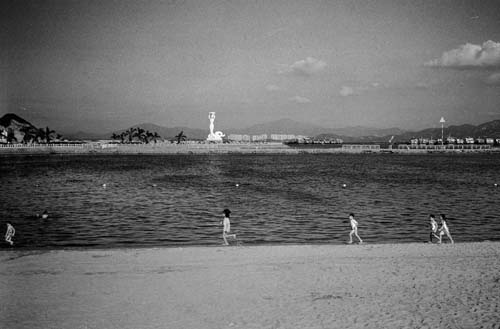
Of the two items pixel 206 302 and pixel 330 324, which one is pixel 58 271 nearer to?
pixel 206 302

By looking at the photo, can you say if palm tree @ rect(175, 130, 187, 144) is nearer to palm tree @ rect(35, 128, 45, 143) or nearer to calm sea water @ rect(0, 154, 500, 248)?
palm tree @ rect(35, 128, 45, 143)

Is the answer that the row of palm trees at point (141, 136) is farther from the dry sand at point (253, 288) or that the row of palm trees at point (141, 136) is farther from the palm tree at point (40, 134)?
the dry sand at point (253, 288)

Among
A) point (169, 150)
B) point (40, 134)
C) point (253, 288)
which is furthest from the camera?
point (40, 134)

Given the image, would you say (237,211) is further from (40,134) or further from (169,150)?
(40,134)

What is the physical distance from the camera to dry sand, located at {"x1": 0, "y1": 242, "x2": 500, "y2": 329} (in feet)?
29.9

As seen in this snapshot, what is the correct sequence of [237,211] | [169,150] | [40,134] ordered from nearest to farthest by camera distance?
[237,211] → [169,150] → [40,134]

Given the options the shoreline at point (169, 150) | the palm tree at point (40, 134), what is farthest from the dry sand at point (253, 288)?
the palm tree at point (40, 134)

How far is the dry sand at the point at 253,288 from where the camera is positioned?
9.10 m

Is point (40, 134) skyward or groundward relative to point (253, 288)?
skyward

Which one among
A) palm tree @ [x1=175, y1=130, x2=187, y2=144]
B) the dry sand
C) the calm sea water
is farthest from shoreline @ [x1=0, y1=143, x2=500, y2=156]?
the dry sand

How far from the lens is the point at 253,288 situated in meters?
11.2

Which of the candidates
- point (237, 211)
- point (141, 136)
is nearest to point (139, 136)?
point (141, 136)

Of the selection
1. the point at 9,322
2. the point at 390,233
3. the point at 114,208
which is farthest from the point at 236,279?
the point at 114,208

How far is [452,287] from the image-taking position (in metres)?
11.1
